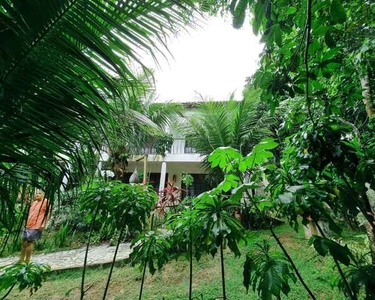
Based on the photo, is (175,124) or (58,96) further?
(175,124)

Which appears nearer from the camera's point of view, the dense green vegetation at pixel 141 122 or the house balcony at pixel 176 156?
the dense green vegetation at pixel 141 122

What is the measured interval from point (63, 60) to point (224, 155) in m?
0.87

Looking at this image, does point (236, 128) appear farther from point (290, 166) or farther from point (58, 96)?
point (58, 96)

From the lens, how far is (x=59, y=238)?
6.10m

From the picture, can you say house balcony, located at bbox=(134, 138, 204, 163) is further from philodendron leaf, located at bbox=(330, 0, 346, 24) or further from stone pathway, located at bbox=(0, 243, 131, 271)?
philodendron leaf, located at bbox=(330, 0, 346, 24)

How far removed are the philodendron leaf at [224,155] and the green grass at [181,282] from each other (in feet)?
7.07

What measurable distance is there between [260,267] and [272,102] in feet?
3.01

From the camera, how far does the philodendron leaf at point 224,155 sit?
51.3 inches

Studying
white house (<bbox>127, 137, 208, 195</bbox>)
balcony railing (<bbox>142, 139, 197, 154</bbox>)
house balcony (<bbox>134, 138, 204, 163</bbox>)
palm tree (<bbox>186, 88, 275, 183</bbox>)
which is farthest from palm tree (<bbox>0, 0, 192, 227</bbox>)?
balcony railing (<bbox>142, 139, 197, 154</bbox>)

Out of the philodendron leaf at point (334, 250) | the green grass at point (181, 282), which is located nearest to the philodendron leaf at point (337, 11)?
the philodendron leaf at point (334, 250)

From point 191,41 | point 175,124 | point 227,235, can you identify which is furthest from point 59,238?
A: point 191,41

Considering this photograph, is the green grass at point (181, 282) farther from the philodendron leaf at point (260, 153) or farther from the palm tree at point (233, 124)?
the palm tree at point (233, 124)

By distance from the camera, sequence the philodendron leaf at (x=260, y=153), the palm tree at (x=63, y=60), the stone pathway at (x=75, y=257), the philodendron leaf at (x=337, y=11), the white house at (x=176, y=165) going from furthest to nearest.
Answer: the white house at (x=176, y=165) → the stone pathway at (x=75, y=257) → the philodendron leaf at (x=260, y=153) → the philodendron leaf at (x=337, y=11) → the palm tree at (x=63, y=60)

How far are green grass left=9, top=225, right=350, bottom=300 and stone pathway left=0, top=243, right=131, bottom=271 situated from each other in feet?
0.69
